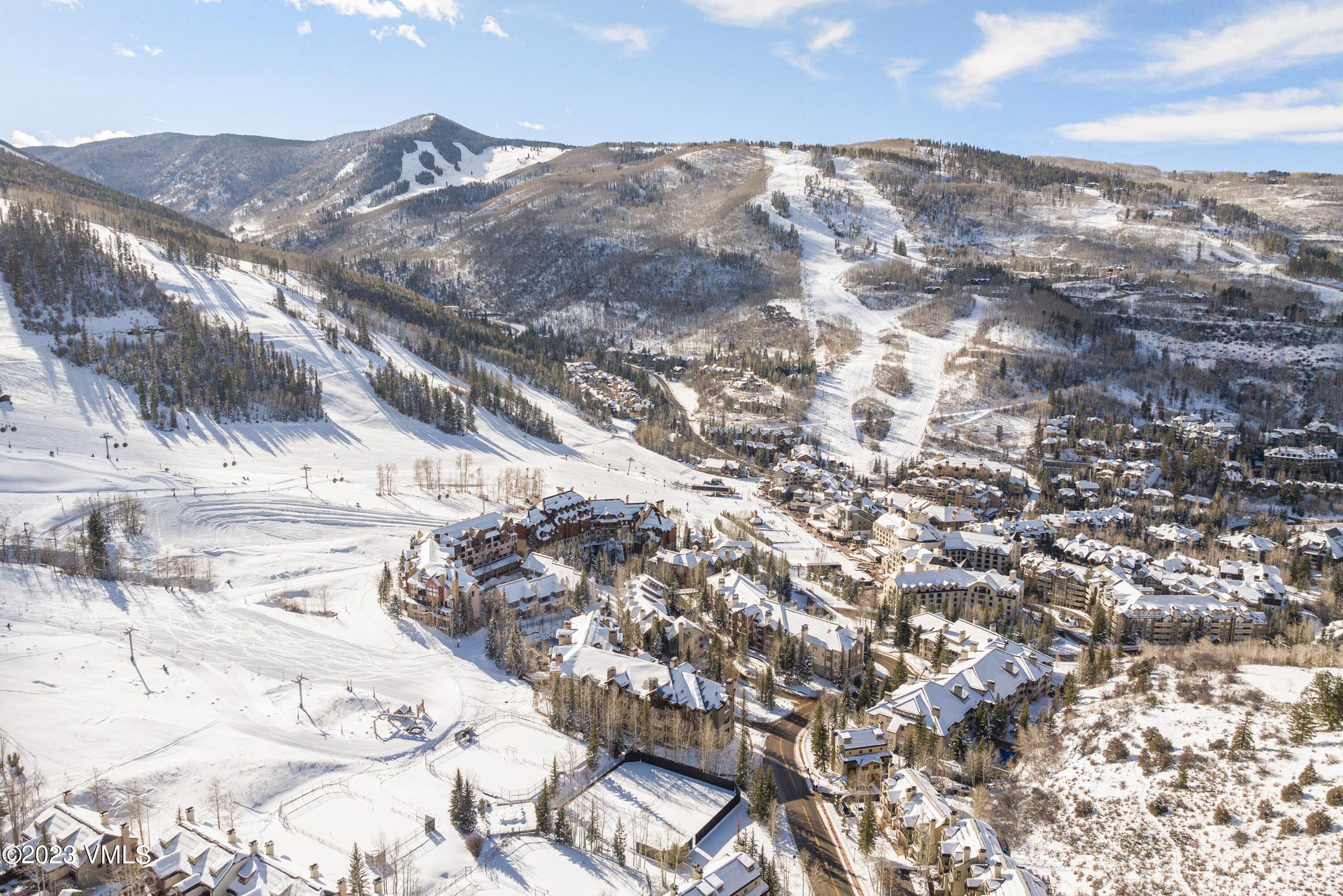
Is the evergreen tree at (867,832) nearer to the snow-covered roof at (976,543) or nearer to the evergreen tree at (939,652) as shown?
the evergreen tree at (939,652)

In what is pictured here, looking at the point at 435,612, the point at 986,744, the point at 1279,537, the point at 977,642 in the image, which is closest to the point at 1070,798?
the point at 986,744

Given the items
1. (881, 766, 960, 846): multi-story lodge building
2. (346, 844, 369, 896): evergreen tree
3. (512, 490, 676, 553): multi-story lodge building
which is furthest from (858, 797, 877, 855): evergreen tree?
(512, 490, 676, 553): multi-story lodge building

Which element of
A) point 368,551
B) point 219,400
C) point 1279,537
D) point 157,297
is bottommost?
point 1279,537

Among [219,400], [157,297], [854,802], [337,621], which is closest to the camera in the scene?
[854,802]

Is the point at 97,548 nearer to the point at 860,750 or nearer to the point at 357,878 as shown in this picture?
the point at 357,878

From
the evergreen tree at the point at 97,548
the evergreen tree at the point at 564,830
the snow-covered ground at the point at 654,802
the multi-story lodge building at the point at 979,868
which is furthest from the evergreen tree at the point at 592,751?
the evergreen tree at the point at 97,548

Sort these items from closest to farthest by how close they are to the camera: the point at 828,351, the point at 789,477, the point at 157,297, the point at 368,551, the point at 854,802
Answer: the point at 854,802 < the point at 368,551 < the point at 789,477 < the point at 157,297 < the point at 828,351

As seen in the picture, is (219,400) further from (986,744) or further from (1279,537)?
(1279,537)
